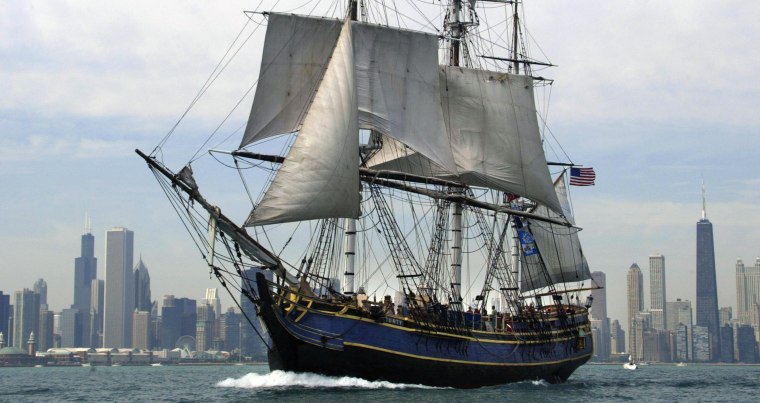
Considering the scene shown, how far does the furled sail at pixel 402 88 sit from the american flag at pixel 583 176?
90.9 ft

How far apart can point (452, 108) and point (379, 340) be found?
21.3m

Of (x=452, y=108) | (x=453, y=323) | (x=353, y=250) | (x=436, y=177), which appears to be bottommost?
(x=453, y=323)

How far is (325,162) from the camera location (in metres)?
57.8

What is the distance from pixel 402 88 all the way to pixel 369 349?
1645cm

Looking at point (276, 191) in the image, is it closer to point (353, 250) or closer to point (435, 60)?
point (353, 250)

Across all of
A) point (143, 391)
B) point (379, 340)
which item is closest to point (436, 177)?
point (379, 340)

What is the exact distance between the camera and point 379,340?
194 feet

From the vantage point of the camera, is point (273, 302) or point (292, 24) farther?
point (292, 24)

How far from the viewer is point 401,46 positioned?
219 ft

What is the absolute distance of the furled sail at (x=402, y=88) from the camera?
214 feet

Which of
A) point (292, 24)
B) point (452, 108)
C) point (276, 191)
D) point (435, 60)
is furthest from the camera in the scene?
point (452, 108)

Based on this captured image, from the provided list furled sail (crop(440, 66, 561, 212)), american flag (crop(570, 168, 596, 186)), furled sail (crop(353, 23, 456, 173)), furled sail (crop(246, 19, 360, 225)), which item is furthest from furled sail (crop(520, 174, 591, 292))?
furled sail (crop(246, 19, 360, 225))

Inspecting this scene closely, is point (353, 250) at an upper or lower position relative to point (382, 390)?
upper

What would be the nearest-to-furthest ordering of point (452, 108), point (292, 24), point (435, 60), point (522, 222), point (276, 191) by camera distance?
point (276, 191) < point (292, 24) < point (435, 60) < point (452, 108) < point (522, 222)
